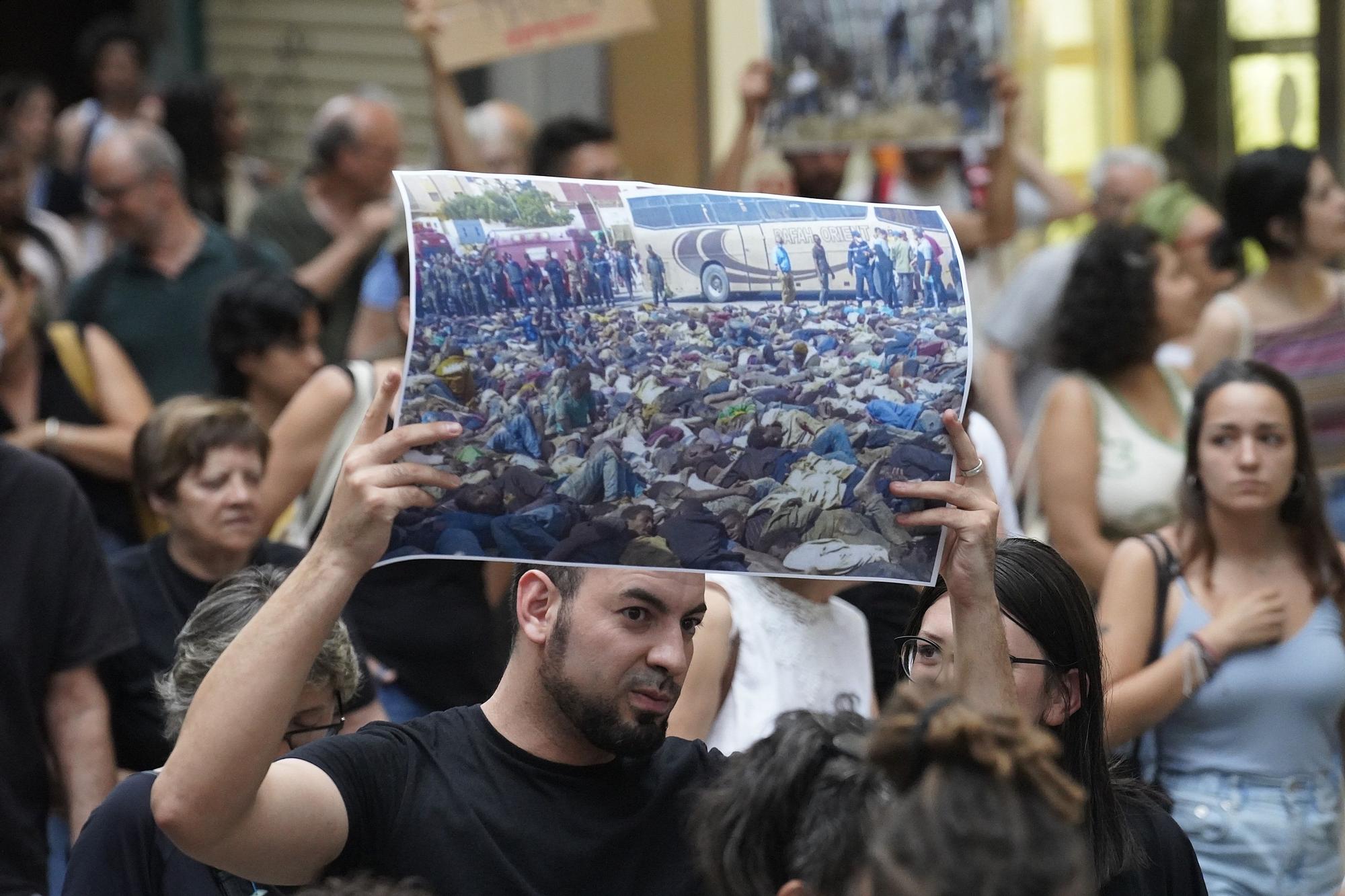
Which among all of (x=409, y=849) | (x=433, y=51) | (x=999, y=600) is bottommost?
(x=409, y=849)

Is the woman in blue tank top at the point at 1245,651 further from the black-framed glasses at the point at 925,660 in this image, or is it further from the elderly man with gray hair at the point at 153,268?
the elderly man with gray hair at the point at 153,268

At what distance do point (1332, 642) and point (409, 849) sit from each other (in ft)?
8.12

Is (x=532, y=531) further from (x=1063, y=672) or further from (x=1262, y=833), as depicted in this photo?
(x=1262, y=833)

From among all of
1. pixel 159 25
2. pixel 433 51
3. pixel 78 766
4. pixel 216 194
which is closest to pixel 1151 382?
pixel 433 51

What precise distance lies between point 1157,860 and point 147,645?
244cm

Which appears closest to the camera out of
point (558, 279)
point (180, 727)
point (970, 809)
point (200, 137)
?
point (970, 809)

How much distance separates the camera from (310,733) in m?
3.38

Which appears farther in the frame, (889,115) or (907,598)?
(889,115)

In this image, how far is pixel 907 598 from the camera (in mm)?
4457

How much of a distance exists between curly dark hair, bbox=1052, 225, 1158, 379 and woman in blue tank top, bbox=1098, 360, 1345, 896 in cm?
96

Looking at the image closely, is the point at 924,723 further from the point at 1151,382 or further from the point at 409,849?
the point at 1151,382

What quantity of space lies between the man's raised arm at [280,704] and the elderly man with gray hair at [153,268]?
4028 mm

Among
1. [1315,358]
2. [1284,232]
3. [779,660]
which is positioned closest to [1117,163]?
[1284,232]

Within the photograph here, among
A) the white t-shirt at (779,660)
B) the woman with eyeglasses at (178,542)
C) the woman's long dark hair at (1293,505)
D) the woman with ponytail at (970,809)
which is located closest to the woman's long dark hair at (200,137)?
the woman with eyeglasses at (178,542)
